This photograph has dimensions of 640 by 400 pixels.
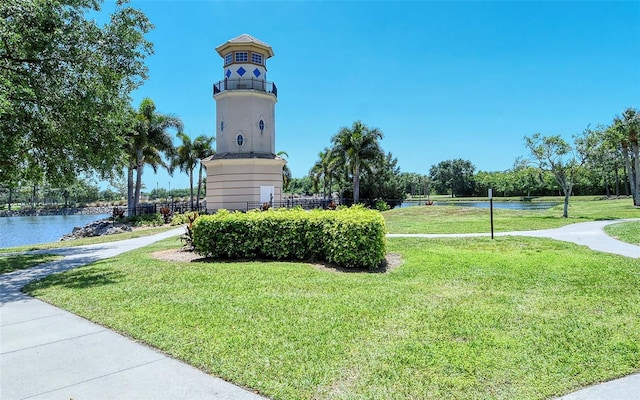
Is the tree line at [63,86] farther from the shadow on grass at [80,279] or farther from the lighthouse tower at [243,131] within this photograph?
the lighthouse tower at [243,131]

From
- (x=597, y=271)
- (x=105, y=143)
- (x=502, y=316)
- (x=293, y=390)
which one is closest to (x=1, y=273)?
(x=105, y=143)

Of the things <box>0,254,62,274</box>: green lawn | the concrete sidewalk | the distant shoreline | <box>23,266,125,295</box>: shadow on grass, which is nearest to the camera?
the concrete sidewalk

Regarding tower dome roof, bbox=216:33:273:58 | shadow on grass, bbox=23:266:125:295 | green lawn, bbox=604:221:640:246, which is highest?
tower dome roof, bbox=216:33:273:58

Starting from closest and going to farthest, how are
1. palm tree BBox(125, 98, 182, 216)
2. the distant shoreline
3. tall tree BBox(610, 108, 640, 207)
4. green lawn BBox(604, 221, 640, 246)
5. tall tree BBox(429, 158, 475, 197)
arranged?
green lawn BBox(604, 221, 640, 246)
palm tree BBox(125, 98, 182, 216)
tall tree BBox(610, 108, 640, 207)
the distant shoreline
tall tree BBox(429, 158, 475, 197)

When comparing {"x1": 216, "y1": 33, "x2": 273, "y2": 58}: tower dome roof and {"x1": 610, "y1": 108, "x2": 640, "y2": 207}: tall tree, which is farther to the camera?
{"x1": 610, "y1": 108, "x2": 640, "y2": 207}: tall tree

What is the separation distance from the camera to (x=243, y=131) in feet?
79.2

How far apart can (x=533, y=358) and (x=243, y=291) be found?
4.46 meters

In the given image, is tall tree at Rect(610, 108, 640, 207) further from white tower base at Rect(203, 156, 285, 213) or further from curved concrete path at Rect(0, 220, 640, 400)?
curved concrete path at Rect(0, 220, 640, 400)

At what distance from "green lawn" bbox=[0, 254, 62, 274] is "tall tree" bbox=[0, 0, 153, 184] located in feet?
8.33

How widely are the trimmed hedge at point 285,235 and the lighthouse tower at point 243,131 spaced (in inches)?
523

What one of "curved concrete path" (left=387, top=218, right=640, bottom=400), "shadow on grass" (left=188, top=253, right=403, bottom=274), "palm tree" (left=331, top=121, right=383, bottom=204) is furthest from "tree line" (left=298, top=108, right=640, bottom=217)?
"shadow on grass" (left=188, top=253, right=403, bottom=274)

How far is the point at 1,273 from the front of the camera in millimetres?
9586

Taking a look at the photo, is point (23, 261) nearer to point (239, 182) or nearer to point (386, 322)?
point (386, 322)

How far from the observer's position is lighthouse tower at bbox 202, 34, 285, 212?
2366 cm
